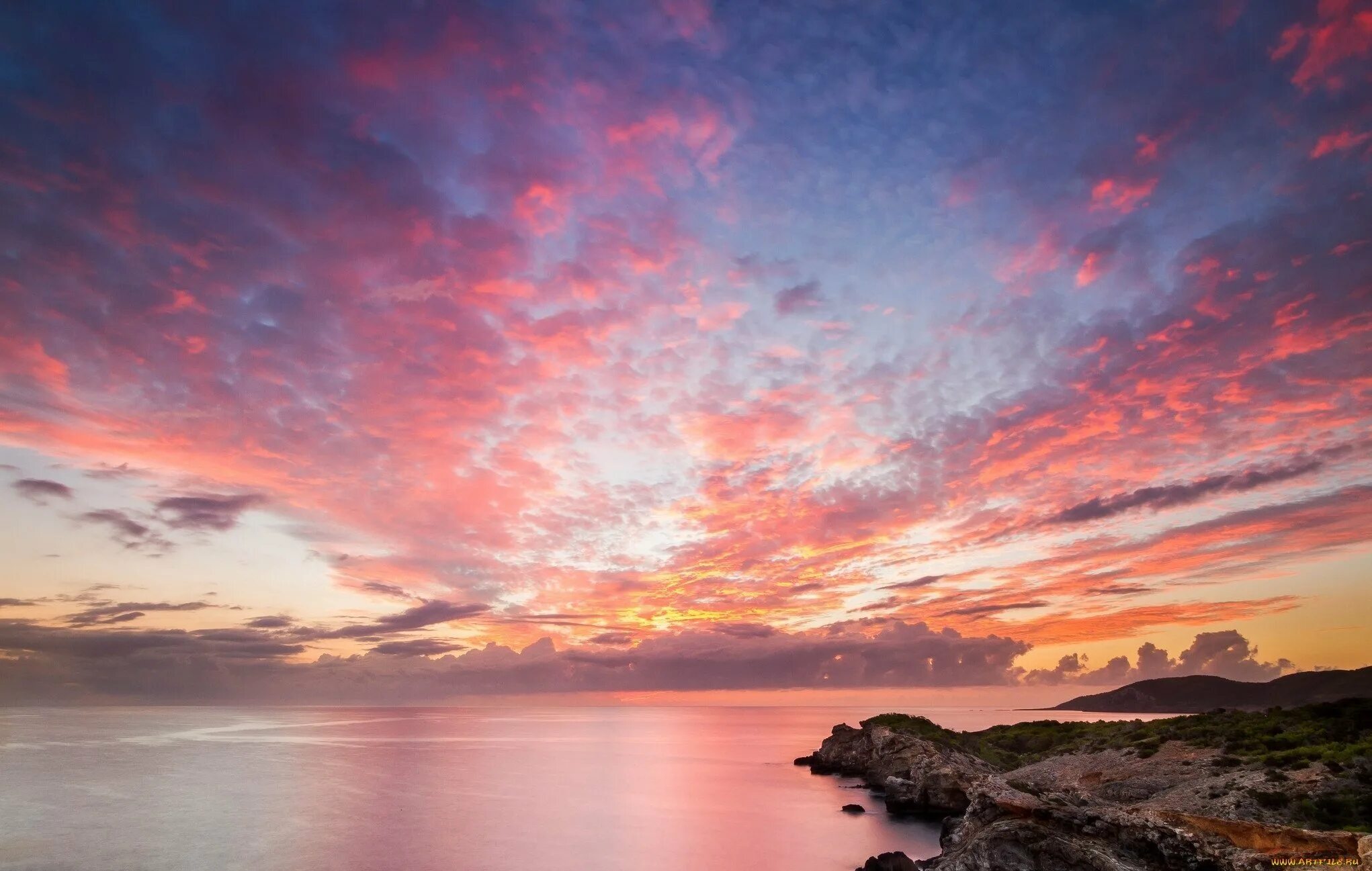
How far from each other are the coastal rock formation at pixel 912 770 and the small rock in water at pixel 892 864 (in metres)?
27.6

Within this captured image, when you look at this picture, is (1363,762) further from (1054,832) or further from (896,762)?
(896,762)

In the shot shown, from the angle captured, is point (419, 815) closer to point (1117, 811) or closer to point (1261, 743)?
point (1117, 811)

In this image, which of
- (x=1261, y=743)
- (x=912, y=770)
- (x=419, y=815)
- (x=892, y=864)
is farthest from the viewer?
(x=912, y=770)

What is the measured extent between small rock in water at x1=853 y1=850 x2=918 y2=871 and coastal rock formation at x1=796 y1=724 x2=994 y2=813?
27.6 m

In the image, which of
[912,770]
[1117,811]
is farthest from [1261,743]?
[1117,811]

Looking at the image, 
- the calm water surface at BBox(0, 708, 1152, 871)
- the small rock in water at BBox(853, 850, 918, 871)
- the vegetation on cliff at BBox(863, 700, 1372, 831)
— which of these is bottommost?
the calm water surface at BBox(0, 708, 1152, 871)

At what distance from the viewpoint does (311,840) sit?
2117 inches

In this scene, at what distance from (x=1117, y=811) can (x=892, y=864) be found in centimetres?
1487

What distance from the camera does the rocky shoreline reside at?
22391 millimetres

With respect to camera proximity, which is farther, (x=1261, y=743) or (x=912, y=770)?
(x=912, y=770)

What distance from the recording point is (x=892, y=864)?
36188mm

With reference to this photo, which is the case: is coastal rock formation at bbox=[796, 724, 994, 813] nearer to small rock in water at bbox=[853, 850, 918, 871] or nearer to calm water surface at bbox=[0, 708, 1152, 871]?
calm water surface at bbox=[0, 708, 1152, 871]

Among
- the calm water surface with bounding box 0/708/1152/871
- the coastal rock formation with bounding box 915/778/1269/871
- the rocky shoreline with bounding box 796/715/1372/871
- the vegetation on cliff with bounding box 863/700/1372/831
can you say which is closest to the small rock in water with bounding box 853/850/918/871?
the rocky shoreline with bounding box 796/715/1372/871

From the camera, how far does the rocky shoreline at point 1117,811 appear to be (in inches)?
882
